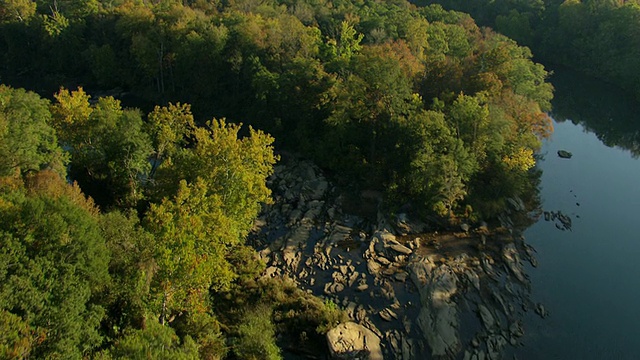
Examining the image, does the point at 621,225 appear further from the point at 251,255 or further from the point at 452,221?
the point at 251,255

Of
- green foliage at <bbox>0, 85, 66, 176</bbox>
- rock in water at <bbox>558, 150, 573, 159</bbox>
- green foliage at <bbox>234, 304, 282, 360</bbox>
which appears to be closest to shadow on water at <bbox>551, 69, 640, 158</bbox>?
rock in water at <bbox>558, 150, 573, 159</bbox>

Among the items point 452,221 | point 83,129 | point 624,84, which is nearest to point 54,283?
point 83,129

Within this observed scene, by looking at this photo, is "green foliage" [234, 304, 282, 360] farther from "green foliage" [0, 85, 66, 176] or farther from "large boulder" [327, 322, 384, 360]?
"green foliage" [0, 85, 66, 176]

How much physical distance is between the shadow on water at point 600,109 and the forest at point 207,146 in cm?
570

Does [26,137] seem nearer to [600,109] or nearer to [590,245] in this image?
[590,245]

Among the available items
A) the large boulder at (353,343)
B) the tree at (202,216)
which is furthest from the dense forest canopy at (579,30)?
the tree at (202,216)

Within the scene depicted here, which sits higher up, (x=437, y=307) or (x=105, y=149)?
(x=437, y=307)

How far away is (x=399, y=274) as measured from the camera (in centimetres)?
3647

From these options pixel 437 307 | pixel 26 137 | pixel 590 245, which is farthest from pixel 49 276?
pixel 590 245

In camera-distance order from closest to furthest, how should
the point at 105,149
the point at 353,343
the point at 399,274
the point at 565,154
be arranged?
the point at 353,343, the point at 399,274, the point at 105,149, the point at 565,154

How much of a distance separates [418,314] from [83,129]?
96.4 ft

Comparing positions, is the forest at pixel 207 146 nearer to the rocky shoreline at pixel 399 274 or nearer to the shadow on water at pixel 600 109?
the rocky shoreline at pixel 399 274

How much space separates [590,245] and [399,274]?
58.5ft

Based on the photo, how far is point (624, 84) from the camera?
7256 centimetres
